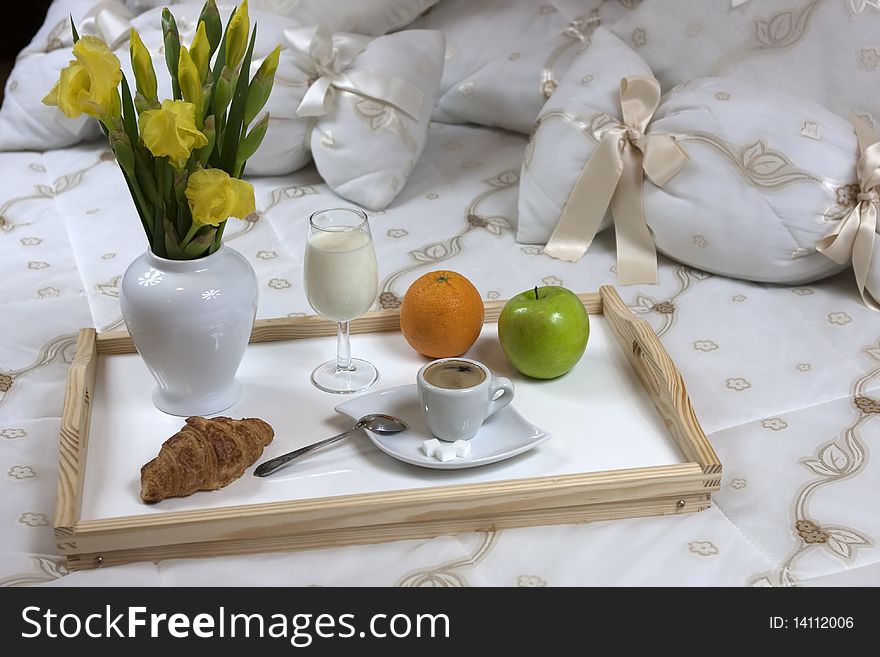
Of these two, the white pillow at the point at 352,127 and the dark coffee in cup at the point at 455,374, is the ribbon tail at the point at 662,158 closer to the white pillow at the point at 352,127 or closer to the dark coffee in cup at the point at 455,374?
the white pillow at the point at 352,127

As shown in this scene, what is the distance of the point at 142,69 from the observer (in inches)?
37.9

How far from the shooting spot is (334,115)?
1.79m

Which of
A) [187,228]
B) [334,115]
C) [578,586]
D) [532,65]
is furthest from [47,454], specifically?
[532,65]

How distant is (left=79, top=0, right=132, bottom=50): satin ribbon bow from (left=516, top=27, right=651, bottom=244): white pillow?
84cm

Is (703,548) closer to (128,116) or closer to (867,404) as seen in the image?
(867,404)

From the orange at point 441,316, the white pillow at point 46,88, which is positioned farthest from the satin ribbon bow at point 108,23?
the orange at point 441,316

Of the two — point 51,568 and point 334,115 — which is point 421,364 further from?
point 334,115

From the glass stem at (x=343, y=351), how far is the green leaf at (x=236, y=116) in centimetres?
27

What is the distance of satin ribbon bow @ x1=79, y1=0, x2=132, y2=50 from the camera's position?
1.91 metres

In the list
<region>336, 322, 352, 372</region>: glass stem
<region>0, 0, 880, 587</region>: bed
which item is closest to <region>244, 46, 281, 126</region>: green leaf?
<region>336, 322, 352, 372</region>: glass stem

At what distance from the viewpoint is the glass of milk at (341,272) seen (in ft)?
3.69

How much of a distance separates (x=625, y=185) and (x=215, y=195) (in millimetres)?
847

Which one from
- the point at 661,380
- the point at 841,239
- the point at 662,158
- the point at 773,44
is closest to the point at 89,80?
the point at 661,380

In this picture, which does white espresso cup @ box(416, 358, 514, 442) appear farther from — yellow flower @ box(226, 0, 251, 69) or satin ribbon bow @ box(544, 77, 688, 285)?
satin ribbon bow @ box(544, 77, 688, 285)
